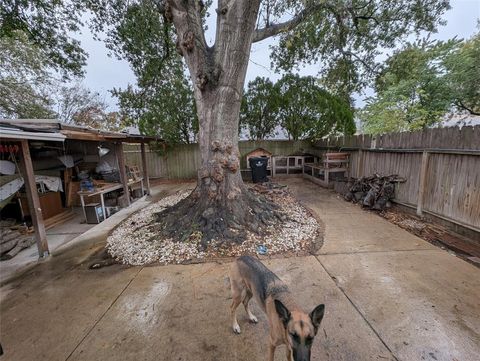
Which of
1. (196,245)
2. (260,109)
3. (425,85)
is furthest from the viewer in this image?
(260,109)

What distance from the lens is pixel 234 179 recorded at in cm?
414

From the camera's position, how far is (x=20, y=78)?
393 inches

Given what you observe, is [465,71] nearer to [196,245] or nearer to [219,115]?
[219,115]

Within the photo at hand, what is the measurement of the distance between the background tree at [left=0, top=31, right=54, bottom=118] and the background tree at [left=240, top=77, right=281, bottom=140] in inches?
362

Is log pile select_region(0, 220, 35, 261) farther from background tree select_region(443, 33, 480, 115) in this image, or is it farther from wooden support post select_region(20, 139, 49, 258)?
background tree select_region(443, 33, 480, 115)

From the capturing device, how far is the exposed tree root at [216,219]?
3.55 metres

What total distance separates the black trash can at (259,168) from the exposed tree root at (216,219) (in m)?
3.56

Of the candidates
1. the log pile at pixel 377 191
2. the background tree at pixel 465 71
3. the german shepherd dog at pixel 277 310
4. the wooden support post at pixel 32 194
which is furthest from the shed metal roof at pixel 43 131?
the background tree at pixel 465 71

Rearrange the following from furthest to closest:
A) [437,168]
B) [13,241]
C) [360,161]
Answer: [360,161] → [437,168] → [13,241]

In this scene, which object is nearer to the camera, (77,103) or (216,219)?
(216,219)

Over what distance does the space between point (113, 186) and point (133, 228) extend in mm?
2202

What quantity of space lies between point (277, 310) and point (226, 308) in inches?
44.6

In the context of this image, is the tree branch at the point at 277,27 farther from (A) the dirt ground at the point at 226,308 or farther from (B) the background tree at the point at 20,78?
(B) the background tree at the point at 20,78

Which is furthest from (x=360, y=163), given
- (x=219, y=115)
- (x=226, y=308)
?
(x=226, y=308)
